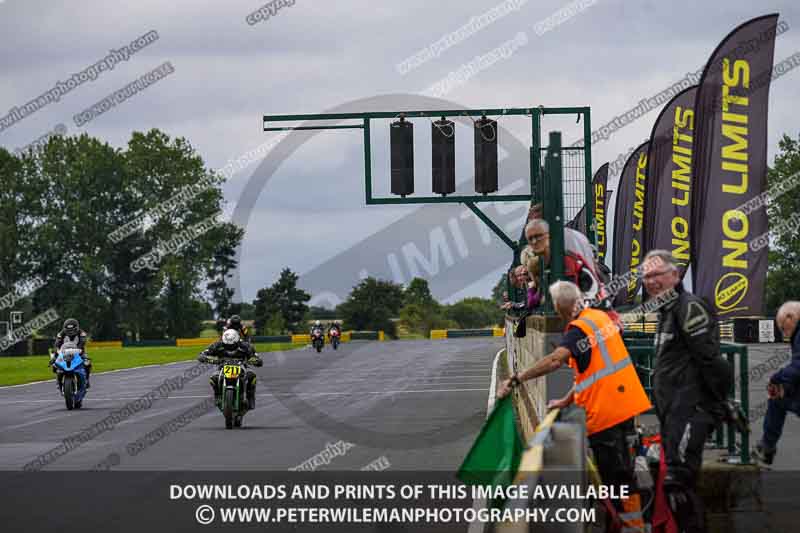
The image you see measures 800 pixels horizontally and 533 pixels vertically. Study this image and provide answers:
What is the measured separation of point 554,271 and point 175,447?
6.37m

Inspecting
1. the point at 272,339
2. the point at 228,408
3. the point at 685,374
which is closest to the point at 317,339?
the point at 272,339

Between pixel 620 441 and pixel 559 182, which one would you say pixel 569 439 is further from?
pixel 559 182

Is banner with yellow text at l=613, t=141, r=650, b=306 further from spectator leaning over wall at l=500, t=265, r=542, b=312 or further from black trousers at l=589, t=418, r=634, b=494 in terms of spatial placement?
black trousers at l=589, t=418, r=634, b=494

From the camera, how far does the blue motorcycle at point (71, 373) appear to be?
23.4 metres

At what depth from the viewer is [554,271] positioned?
10.9 m

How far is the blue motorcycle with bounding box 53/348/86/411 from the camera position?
2338cm

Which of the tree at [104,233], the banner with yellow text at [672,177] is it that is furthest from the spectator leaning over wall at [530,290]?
the tree at [104,233]

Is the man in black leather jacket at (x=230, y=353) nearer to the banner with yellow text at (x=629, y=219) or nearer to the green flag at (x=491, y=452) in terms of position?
the banner with yellow text at (x=629, y=219)

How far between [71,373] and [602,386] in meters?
17.2

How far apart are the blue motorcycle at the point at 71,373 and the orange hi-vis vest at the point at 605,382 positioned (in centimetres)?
1694

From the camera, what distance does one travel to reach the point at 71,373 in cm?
2350

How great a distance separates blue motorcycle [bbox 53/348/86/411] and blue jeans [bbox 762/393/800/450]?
15.1 meters

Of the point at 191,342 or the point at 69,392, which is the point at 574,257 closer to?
the point at 69,392

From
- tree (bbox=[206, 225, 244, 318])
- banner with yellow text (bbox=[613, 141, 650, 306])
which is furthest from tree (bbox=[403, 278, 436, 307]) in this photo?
banner with yellow text (bbox=[613, 141, 650, 306])
